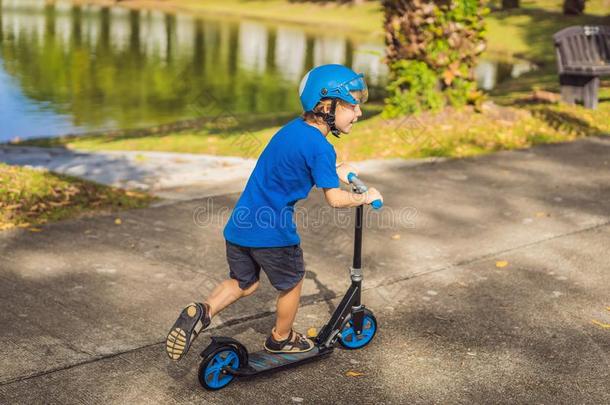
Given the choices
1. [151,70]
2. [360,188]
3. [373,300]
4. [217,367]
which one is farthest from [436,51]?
[151,70]

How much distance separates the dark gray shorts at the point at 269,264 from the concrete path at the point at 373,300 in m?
0.55

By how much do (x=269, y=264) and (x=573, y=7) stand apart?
117 feet

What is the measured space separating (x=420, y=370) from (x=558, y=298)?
1529mm

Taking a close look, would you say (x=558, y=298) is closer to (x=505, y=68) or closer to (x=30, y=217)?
(x=30, y=217)

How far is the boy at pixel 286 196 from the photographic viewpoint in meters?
3.91

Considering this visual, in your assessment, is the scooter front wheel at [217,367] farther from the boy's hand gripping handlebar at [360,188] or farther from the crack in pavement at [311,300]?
the boy's hand gripping handlebar at [360,188]

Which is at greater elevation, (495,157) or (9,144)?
(495,157)

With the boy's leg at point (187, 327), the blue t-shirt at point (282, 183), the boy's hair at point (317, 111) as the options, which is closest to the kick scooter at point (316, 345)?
the boy's leg at point (187, 327)

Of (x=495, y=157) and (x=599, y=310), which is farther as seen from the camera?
(x=495, y=157)

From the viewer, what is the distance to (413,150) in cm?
977

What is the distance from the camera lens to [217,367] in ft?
13.0

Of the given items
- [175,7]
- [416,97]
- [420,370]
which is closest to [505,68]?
[416,97]

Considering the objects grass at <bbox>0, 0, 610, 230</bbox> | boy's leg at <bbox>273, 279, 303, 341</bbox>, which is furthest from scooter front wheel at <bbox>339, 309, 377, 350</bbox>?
grass at <bbox>0, 0, 610, 230</bbox>

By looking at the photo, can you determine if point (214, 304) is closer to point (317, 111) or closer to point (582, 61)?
point (317, 111)
